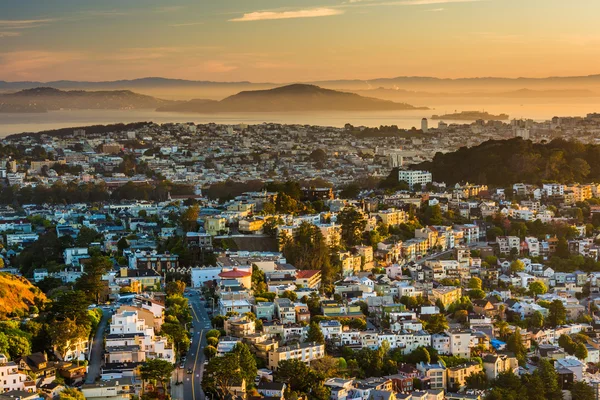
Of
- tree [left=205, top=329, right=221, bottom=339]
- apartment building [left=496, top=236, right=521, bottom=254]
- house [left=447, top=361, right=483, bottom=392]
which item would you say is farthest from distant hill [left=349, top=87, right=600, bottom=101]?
tree [left=205, top=329, right=221, bottom=339]

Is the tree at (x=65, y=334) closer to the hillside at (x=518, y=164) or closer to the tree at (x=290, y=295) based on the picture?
the tree at (x=290, y=295)

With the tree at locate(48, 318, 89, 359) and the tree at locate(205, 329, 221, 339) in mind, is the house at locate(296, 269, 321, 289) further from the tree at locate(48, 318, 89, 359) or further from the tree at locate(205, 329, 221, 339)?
the tree at locate(48, 318, 89, 359)

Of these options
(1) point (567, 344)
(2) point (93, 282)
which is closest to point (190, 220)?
(2) point (93, 282)

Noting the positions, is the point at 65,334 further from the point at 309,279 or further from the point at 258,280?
the point at 309,279

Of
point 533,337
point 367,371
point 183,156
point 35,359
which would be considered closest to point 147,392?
point 35,359

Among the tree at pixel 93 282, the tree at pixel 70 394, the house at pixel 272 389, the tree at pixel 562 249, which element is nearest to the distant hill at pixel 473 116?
the tree at pixel 562 249

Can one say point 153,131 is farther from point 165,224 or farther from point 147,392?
point 147,392
